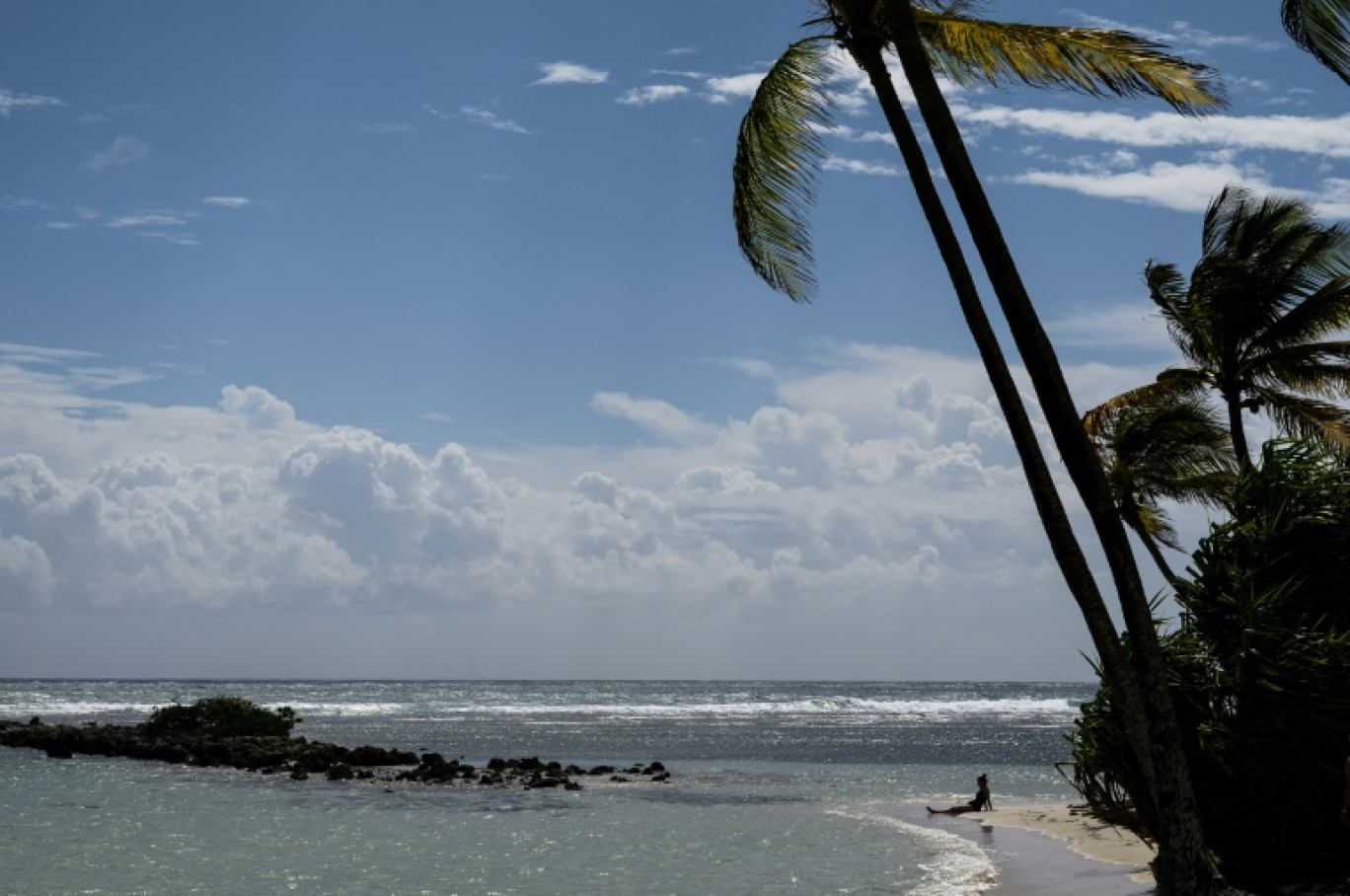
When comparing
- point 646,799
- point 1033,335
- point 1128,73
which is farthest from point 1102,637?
point 646,799

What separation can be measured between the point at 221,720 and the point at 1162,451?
133 ft

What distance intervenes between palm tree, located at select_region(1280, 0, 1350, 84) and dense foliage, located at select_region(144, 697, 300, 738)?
4689cm

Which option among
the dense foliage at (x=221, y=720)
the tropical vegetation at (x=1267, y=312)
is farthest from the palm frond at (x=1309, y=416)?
the dense foliage at (x=221, y=720)

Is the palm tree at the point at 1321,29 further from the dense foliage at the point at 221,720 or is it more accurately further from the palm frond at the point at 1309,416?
the dense foliage at the point at 221,720

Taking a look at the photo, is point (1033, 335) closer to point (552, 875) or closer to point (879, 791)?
point (552, 875)

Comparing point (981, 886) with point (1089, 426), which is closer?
point (981, 886)

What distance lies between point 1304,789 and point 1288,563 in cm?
233

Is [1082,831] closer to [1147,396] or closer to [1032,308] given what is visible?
[1147,396]

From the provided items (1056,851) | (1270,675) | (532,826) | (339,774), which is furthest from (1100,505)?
(339,774)

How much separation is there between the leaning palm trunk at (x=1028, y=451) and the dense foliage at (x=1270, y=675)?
218cm

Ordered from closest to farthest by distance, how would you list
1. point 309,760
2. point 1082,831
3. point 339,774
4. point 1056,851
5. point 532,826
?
point 1056,851
point 1082,831
point 532,826
point 339,774
point 309,760

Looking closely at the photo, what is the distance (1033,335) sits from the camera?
12.2 metres

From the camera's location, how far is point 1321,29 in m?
11.5

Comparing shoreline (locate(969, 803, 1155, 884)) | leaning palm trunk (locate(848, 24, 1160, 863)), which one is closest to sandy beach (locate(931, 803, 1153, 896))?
shoreline (locate(969, 803, 1155, 884))
